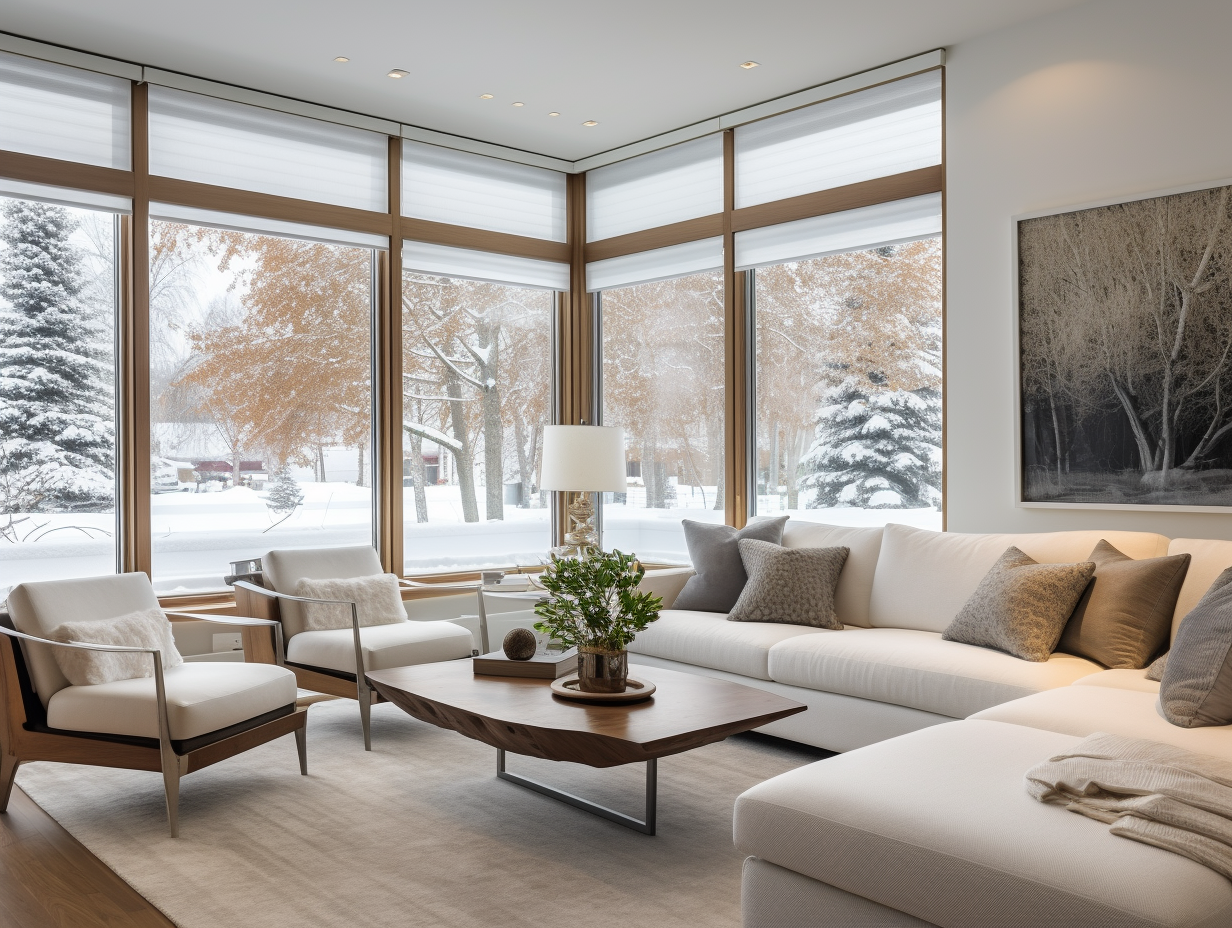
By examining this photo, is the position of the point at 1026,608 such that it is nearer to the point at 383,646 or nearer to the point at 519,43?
the point at 383,646

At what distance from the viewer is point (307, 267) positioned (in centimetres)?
551

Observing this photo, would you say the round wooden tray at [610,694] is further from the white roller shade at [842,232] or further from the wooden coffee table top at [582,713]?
the white roller shade at [842,232]

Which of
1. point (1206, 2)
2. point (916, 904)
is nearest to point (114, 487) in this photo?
point (916, 904)

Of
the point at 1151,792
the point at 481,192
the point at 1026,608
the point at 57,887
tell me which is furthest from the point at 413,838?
the point at 481,192

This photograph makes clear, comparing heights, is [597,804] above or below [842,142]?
below

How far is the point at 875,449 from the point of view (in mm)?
5102

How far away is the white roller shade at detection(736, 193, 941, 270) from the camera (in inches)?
191

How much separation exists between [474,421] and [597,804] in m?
3.20

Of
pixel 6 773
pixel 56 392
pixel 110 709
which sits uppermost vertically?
pixel 56 392

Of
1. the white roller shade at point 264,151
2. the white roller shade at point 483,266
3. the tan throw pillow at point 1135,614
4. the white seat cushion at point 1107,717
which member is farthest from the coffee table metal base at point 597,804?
the white roller shade at point 264,151

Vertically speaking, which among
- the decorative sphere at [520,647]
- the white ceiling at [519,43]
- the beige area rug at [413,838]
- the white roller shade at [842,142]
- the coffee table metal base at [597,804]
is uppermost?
the white ceiling at [519,43]

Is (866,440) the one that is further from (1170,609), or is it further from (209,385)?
(209,385)

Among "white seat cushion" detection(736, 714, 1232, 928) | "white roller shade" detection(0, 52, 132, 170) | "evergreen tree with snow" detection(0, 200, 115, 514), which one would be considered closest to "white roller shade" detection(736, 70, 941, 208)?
"white roller shade" detection(0, 52, 132, 170)

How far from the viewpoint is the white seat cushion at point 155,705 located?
3234 mm
